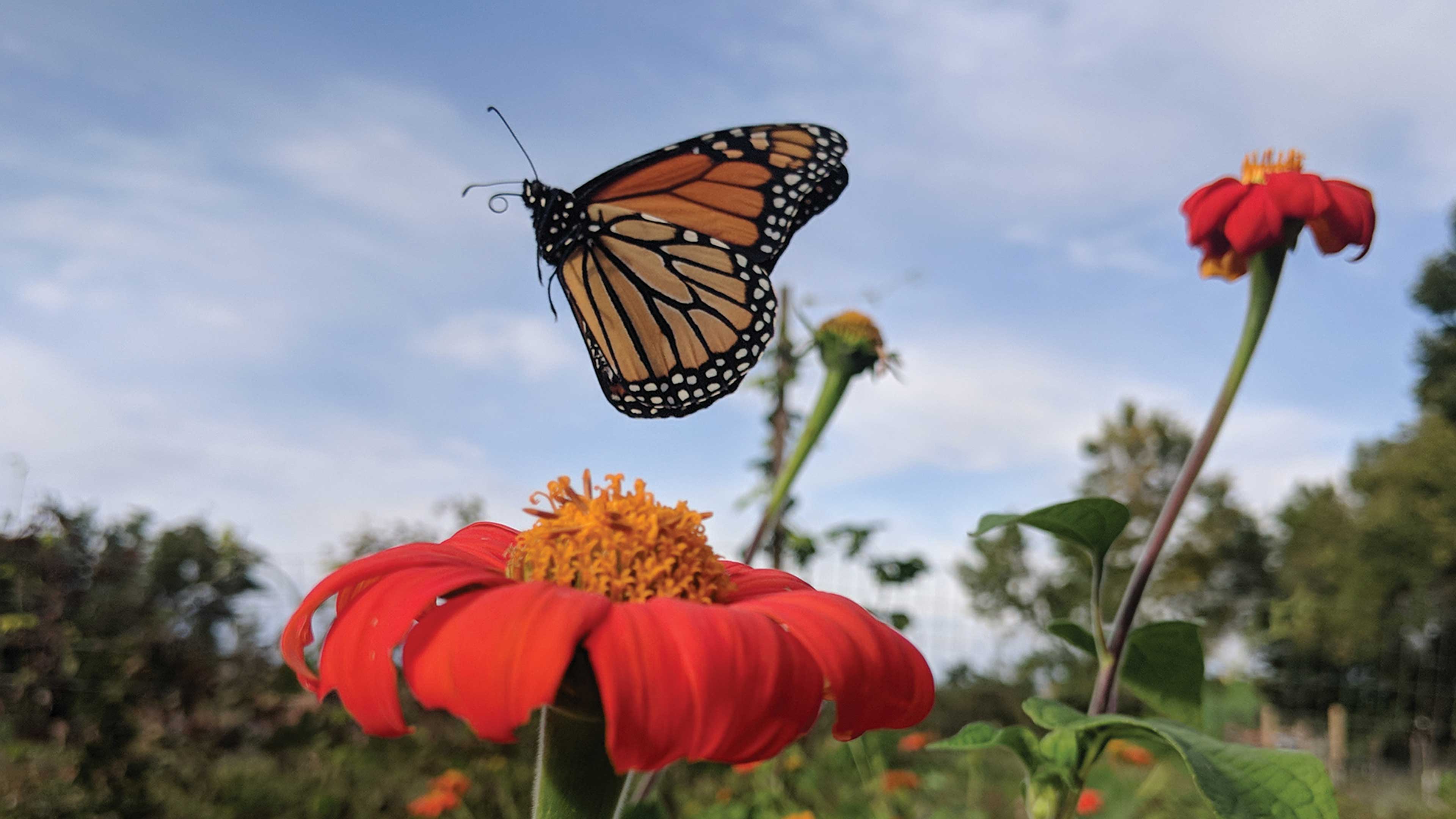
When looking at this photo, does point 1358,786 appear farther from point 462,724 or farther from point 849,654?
point 849,654

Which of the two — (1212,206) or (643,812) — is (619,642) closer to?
(643,812)

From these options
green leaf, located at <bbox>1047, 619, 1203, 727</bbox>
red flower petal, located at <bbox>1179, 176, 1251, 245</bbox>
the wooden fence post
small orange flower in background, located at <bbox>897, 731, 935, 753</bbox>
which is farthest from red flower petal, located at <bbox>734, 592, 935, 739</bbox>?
the wooden fence post

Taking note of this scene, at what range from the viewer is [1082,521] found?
4.34 ft

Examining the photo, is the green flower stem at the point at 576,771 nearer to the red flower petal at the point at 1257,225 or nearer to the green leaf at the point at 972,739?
the green leaf at the point at 972,739

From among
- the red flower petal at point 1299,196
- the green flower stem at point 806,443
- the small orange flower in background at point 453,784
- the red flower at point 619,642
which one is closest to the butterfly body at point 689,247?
the green flower stem at point 806,443

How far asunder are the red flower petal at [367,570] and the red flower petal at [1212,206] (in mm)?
1304

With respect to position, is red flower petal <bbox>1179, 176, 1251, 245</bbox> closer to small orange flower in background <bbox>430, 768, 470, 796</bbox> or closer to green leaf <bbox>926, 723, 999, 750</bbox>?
green leaf <bbox>926, 723, 999, 750</bbox>

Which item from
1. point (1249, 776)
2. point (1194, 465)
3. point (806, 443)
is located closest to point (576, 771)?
point (1249, 776)

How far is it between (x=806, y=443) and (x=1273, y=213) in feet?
3.30

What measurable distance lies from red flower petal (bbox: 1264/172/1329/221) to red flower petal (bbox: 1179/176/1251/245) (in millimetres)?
52

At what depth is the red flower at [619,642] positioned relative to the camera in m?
0.77

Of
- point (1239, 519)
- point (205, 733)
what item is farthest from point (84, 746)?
point (1239, 519)

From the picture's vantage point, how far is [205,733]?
3857mm

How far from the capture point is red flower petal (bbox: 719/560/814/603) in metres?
1.08
